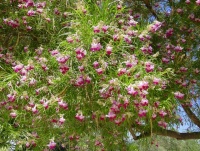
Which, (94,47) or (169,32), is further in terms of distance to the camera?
(169,32)

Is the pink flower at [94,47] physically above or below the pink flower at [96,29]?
below

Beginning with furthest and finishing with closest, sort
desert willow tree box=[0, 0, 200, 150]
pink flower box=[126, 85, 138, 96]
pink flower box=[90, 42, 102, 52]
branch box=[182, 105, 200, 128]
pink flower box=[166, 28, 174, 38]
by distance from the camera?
branch box=[182, 105, 200, 128] → pink flower box=[166, 28, 174, 38] → desert willow tree box=[0, 0, 200, 150] → pink flower box=[90, 42, 102, 52] → pink flower box=[126, 85, 138, 96]

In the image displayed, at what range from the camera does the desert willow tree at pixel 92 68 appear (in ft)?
9.02

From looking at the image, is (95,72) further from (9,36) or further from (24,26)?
(9,36)

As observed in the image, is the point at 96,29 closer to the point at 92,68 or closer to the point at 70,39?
the point at 70,39

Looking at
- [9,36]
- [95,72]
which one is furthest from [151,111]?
[9,36]

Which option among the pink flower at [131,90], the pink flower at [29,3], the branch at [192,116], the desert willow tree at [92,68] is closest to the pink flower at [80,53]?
the desert willow tree at [92,68]

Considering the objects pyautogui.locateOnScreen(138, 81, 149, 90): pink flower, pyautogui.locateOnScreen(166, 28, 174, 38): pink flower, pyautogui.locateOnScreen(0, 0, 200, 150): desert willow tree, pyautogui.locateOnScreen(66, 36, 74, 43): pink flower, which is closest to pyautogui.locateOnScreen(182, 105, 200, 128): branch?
pyautogui.locateOnScreen(0, 0, 200, 150): desert willow tree

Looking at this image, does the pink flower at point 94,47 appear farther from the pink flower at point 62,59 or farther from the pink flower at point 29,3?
the pink flower at point 29,3

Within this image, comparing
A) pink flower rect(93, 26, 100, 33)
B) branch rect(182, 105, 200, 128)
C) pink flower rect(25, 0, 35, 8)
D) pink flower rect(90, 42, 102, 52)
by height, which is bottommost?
branch rect(182, 105, 200, 128)

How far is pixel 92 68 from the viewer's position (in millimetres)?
2809

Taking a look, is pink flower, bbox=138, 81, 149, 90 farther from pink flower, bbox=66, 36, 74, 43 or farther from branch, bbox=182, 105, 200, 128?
branch, bbox=182, 105, 200, 128

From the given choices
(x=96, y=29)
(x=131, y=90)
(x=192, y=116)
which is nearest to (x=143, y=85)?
(x=131, y=90)

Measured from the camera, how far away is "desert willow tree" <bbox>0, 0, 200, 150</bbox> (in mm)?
2748
